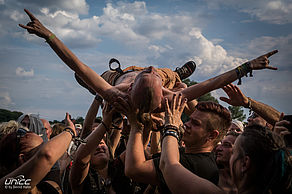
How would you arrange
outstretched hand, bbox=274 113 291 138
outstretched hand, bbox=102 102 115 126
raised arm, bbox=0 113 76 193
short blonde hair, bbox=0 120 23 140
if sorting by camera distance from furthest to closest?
short blonde hair, bbox=0 120 23 140, outstretched hand, bbox=102 102 115 126, outstretched hand, bbox=274 113 291 138, raised arm, bbox=0 113 76 193

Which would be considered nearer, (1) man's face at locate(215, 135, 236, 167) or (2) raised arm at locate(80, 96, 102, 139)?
(1) man's face at locate(215, 135, 236, 167)

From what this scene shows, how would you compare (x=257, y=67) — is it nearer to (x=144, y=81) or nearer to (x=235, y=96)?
(x=235, y=96)

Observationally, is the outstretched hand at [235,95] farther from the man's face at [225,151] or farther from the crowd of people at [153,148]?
the man's face at [225,151]

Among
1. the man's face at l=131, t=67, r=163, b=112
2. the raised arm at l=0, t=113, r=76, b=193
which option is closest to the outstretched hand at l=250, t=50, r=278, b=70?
the man's face at l=131, t=67, r=163, b=112

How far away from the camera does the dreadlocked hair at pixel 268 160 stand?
157 centimetres

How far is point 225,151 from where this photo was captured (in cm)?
288

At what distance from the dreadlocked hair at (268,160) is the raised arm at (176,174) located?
30 cm

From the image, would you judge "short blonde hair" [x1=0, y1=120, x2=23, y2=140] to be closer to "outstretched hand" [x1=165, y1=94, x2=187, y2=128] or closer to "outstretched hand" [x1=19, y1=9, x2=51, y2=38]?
"outstretched hand" [x1=19, y1=9, x2=51, y2=38]

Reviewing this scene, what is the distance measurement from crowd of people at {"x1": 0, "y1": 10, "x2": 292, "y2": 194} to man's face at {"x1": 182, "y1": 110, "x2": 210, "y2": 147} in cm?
1

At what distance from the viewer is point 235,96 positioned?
11.0 ft

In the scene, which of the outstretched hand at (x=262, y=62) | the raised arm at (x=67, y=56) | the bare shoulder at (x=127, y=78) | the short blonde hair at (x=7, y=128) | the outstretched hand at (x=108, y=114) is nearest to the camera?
the outstretched hand at (x=108, y=114)

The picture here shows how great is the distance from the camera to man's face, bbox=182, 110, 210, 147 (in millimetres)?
2604

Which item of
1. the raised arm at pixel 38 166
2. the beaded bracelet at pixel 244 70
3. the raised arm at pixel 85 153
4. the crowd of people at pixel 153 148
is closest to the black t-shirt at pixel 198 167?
the crowd of people at pixel 153 148

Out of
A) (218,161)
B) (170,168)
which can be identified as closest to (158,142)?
(218,161)
